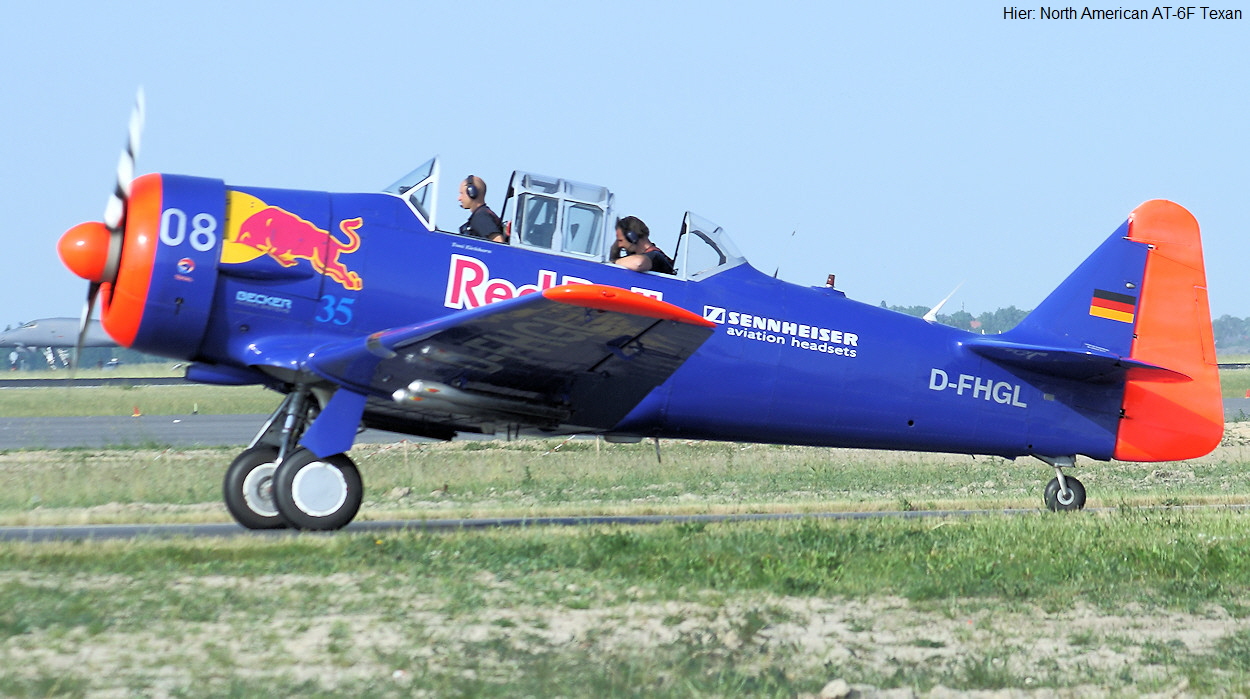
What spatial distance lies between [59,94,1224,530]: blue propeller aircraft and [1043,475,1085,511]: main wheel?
7 cm

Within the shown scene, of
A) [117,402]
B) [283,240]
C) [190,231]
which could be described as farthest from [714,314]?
[117,402]

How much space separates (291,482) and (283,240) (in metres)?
1.73

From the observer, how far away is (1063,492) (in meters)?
11.6

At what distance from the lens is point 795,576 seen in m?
6.96

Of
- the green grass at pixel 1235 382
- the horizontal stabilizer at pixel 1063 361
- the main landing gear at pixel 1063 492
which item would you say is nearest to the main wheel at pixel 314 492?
the horizontal stabilizer at pixel 1063 361

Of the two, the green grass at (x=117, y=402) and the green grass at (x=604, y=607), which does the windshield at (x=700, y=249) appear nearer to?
the green grass at (x=604, y=607)

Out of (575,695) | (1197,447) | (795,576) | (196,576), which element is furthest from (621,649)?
(1197,447)

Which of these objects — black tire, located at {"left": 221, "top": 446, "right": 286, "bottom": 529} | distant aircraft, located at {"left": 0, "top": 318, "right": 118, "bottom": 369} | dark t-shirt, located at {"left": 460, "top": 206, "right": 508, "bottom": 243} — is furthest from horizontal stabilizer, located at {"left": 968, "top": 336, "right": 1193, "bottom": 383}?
distant aircraft, located at {"left": 0, "top": 318, "right": 118, "bottom": 369}

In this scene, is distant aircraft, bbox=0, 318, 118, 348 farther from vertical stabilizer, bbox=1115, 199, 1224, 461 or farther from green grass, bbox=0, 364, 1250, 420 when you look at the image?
vertical stabilizer, bbox=1115, 199, 1224, 461

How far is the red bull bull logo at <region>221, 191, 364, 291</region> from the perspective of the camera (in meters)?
8.94

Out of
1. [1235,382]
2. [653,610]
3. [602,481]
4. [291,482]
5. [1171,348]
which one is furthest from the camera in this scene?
[1235,382]

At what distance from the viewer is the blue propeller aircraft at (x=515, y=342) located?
28.6 feet

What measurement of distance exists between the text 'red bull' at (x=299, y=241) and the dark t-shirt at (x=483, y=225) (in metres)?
0.88

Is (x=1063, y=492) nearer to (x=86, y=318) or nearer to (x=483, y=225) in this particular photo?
(x=483, y=225)
